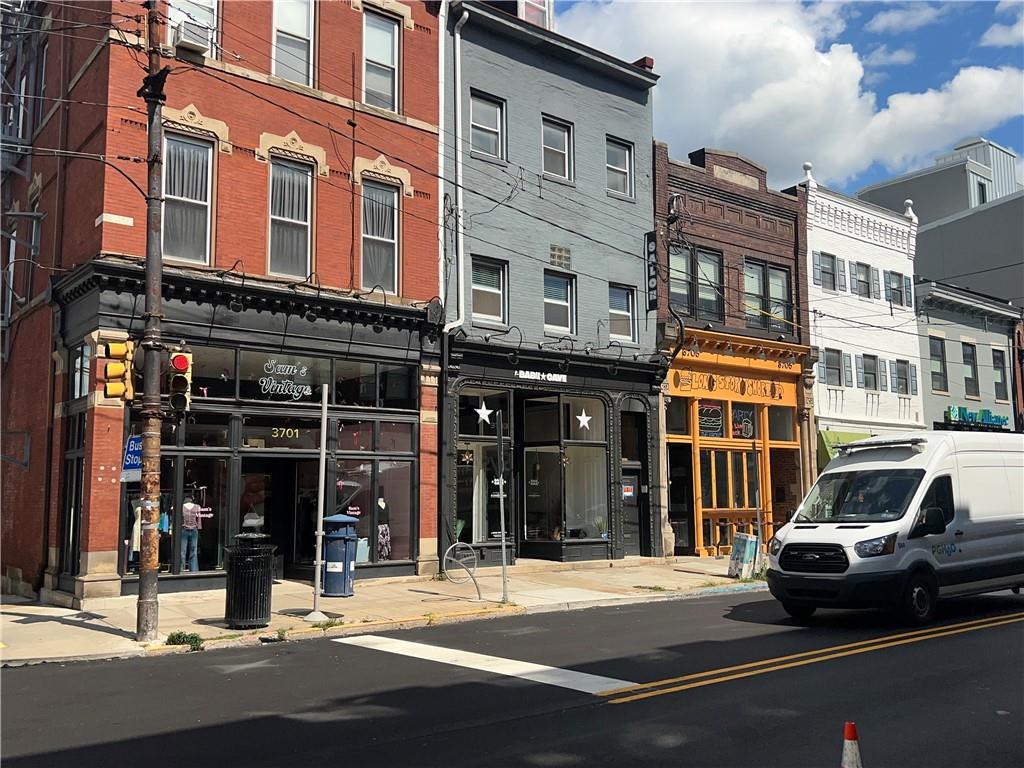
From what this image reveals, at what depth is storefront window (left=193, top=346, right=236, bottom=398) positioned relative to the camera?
15.8 m

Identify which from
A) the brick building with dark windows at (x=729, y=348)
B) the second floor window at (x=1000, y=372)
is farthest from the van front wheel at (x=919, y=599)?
the second floor window at (x=1000, y=372)

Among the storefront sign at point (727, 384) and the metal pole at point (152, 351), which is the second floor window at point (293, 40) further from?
the storefront sign at point (727, 384)

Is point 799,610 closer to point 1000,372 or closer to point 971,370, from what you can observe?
point 971,370

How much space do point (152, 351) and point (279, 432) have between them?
4740mm

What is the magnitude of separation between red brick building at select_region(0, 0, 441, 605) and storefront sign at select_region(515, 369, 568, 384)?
8.20 feet

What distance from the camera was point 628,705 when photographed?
7.52 metres

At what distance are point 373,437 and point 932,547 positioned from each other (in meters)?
10.4

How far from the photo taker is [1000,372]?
113ft

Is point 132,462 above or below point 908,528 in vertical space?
above

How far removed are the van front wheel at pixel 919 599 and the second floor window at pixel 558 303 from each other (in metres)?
11.5

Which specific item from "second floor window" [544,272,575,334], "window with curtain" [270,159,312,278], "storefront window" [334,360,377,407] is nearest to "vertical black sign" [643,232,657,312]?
"second floor window" [544,272,575,334]

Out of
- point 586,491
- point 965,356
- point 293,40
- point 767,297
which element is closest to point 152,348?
point 293,40

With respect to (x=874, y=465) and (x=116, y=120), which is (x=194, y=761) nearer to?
(x=874, y=465)

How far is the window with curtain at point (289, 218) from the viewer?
56.1 feet
